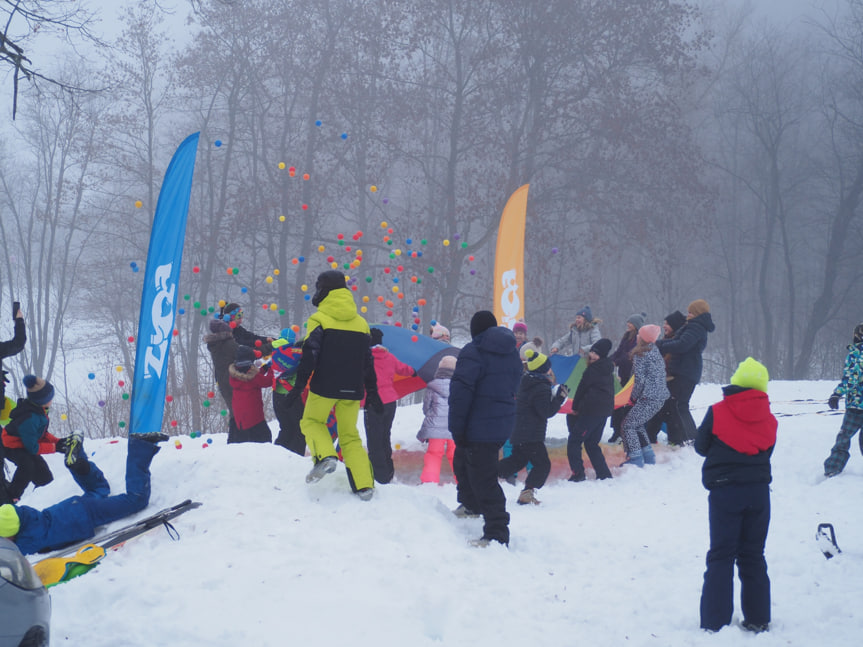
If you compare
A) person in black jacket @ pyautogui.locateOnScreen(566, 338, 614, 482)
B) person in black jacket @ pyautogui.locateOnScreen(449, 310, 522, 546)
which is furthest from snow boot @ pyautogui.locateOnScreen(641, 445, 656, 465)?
person in black jacket @ pyautogui.locateOnScreen(449, 310, 522, 546)

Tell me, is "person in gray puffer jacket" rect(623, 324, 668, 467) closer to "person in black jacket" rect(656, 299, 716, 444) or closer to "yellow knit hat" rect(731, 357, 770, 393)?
"person in black jacket" rect(656, 299, 716, 444)

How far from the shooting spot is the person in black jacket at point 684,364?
10.0 metres

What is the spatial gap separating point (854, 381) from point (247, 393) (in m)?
6.60

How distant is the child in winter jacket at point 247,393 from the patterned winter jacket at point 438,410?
73.7 inches

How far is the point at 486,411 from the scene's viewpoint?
6.12 metres

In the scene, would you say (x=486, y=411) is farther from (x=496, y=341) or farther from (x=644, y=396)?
(x=644, y=396)

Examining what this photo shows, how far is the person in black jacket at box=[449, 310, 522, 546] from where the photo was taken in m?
6.02

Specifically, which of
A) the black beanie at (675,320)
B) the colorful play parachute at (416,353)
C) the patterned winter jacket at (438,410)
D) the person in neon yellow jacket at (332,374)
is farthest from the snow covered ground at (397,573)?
the black beanie at (675,320)

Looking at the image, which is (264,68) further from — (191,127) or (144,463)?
(144,463)

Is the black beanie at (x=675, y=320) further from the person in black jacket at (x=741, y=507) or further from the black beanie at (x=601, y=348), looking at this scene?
the person in black jacket at (x=741, y=507)

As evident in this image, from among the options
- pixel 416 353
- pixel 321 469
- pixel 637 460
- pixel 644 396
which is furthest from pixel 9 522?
pixel 644 396

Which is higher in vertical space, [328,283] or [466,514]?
[328,283]

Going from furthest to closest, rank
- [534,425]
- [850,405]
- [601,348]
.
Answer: [601,348], [534,425], [850,405]

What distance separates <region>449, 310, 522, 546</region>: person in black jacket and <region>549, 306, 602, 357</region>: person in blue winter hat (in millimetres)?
4707
